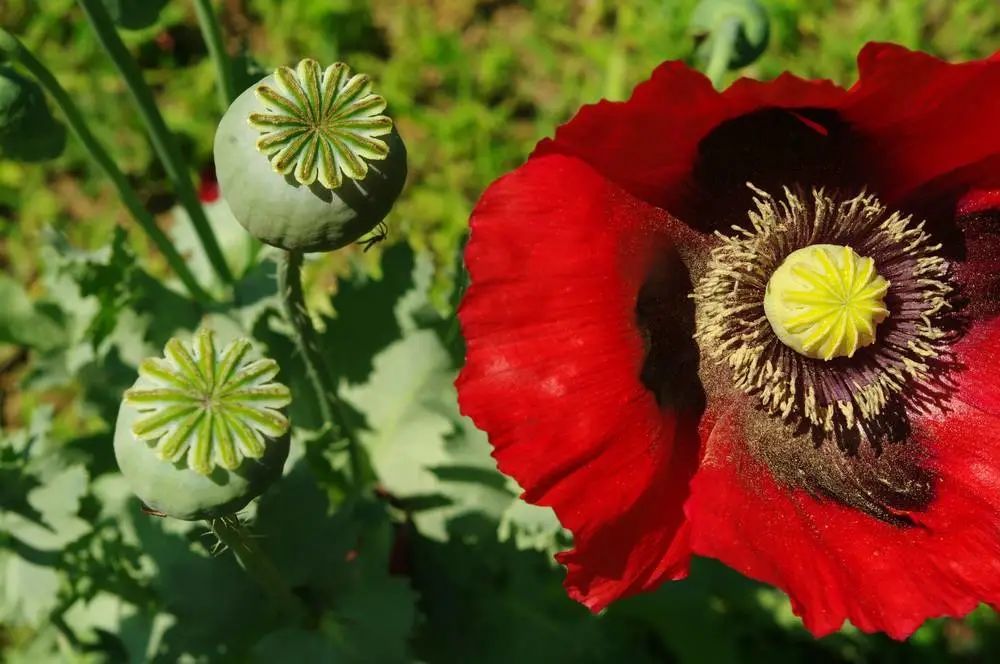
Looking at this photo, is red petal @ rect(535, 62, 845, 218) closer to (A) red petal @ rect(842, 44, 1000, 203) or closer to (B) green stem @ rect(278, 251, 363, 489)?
(A) red petal @ rect(842, 44, 1000, 203)

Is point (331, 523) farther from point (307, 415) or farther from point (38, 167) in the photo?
point (38, 167)

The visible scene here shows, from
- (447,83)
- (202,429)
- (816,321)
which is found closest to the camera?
(202,429)

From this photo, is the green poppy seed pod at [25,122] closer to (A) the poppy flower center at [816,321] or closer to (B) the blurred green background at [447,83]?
(A) the poppy flower center at [816,321]

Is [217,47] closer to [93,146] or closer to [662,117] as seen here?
[93,146]

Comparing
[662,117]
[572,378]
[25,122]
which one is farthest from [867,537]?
[25,122]

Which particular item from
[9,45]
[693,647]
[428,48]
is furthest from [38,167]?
[693,647]
